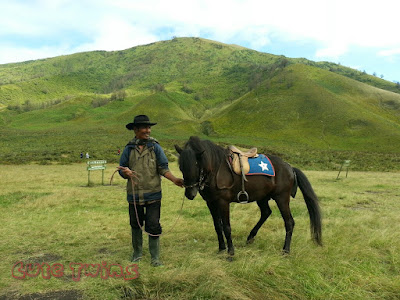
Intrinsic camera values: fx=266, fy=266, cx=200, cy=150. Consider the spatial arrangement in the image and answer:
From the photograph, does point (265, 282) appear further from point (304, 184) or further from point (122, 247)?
point (122, 247)

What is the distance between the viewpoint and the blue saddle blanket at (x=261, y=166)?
17.3ft

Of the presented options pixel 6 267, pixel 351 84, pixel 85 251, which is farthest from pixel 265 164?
pixel 351 84

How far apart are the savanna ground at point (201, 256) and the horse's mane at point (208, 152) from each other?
61.4 inches

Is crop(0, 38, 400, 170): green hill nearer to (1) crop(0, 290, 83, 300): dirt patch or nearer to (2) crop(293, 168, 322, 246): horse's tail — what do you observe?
(2) crop(293, 168, 322, 246): horse's tail

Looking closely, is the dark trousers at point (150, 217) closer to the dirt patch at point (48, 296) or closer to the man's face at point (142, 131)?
the man's face at point (142, 131)

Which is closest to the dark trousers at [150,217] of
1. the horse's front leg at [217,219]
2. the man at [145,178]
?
the man at [145,178]

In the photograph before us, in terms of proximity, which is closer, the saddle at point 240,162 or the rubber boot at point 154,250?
the rubber boot at point 154,250

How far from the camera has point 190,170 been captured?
4.35m

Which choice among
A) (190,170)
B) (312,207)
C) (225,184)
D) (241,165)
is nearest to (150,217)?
(190,170)

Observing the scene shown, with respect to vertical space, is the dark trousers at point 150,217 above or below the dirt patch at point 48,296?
above

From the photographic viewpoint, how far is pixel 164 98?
12481 cm

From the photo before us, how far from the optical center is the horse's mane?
4574 mm

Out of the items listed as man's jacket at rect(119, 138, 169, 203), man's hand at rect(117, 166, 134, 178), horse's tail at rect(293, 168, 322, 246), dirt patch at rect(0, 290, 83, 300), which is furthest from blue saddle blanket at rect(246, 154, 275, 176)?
dirt patch at rect(0, 290, 83, 300)

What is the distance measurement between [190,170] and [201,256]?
66.1 inches
